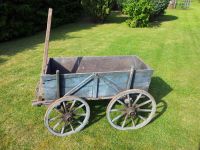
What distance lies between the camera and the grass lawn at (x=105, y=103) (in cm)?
502

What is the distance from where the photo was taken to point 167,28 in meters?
14.5

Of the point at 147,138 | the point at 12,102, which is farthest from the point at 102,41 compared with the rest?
the point at 147,138

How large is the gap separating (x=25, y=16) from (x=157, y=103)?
7.77 meters

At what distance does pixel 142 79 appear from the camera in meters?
5.09

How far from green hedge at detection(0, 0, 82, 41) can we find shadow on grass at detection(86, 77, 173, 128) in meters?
6.22

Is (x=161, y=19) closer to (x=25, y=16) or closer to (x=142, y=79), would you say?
(x=25, y=16)

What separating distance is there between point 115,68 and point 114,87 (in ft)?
4.03

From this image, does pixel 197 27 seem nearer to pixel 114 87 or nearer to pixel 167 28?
pixel 167 28

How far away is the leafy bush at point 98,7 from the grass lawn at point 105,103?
1.29 meters

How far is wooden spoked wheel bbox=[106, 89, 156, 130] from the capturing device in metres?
4.92

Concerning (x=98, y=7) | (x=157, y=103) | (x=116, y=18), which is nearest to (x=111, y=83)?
(x=157, y=103)

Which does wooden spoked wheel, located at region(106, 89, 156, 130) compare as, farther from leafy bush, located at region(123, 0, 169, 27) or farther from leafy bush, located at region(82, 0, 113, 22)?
leafy bush, located at region(82, 0, 113, 22)

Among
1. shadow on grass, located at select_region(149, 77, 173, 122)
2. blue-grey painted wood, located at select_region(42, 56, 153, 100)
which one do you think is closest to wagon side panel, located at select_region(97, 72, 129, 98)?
blue-grey painted wood, located at select_region(42, 56, 153, 100)

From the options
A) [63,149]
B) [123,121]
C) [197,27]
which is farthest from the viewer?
[197,27]
